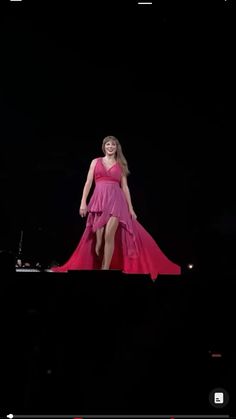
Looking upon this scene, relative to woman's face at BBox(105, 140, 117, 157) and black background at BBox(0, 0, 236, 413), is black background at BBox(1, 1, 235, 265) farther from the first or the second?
woman's face at BBox(105, 140, 117, 157)

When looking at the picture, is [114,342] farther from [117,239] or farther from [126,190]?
[126,190]

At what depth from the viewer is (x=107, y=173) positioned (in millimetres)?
4320

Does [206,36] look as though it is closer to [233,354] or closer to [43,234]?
[43,234]

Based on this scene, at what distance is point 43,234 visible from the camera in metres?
5.20

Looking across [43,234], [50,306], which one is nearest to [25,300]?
[50,306]

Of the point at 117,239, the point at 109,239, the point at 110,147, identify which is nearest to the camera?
the point at 109,239

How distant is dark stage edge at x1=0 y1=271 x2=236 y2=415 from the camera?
1356 millimetres

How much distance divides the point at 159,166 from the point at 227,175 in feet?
2.77

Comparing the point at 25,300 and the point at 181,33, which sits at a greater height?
the point at 181,33

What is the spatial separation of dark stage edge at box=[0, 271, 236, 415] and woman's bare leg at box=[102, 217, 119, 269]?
7.70ft

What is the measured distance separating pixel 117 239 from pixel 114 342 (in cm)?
279

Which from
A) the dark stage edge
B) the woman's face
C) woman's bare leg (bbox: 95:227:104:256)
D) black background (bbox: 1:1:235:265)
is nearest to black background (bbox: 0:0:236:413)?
black background (bbox: 1:1:235:265)

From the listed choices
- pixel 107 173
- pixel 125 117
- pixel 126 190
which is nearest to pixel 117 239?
pixel 126 190

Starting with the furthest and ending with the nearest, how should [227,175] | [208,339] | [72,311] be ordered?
[227,175], [72,311], [208,339]
